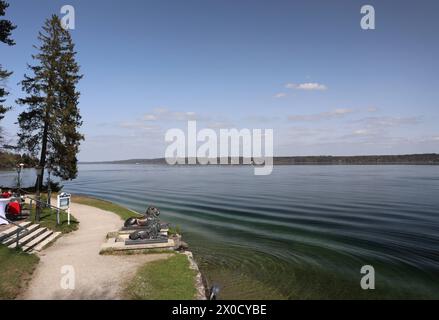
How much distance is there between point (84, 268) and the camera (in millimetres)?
15070

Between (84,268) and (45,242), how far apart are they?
579 centimetres

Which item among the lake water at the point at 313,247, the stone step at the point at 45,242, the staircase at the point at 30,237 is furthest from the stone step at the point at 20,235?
the lake water at the point at 313,247

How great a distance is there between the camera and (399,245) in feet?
76.5

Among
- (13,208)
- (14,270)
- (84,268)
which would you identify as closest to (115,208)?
(13,208)

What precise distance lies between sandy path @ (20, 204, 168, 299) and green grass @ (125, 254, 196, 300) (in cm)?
50

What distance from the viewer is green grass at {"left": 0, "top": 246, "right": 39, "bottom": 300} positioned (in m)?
12.1

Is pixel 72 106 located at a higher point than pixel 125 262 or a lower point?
higher

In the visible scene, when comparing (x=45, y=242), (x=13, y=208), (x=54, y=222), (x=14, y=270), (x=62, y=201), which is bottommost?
(x=45, y=242)

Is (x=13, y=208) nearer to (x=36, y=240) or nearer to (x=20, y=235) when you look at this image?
(x=20, y=235)

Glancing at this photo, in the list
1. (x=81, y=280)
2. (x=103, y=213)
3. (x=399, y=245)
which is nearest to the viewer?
(x=81, y=280)

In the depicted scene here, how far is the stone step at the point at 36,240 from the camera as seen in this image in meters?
17.8
